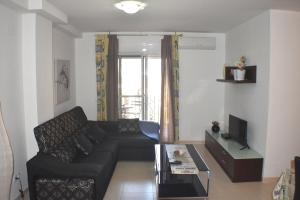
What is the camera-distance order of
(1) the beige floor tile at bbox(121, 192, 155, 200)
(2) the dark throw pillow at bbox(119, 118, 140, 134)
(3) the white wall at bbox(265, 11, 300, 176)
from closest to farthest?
(1) the beige floor tile at bbox(121, 192, 155, 200) → (3) the white wall at bbox(265, 11, 300, 176) → (2) the dark throw pillow at bbox(119, 118, 140, 134)

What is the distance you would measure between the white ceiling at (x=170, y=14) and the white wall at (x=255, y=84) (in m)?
0.20

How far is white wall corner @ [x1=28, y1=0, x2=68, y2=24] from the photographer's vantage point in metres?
3.08

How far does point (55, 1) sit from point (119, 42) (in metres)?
2.43

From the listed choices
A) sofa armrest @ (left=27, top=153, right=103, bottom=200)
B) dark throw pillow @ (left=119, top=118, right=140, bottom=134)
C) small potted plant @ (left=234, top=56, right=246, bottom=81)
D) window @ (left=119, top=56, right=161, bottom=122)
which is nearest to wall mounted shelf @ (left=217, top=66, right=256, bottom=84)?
small potted plant @ (left=234, top=56, right=246, bottom=81)

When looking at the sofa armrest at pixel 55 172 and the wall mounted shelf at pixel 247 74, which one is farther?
the wall mounted shelf at pixel 247 74

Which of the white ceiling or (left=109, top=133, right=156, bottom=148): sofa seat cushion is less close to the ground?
the white ceiling

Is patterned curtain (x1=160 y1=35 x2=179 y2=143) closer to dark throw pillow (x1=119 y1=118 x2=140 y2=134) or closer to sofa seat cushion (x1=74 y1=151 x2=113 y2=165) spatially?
dark throw pillow (x1=119 y1=118 x2=140 y2=134)

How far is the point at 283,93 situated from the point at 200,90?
223 cm

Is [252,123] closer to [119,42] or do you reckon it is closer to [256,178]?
[256,178]

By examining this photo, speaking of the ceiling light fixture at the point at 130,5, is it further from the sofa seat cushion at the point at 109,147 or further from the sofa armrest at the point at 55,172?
the sofa seat cushion at the point at 109,147

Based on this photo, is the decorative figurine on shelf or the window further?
the window

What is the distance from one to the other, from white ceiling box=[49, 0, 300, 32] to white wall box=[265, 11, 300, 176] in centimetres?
27

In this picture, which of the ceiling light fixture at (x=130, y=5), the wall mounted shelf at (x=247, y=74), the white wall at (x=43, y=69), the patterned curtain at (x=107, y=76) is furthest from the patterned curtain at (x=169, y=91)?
the ceiling light fixture at (x=130, y=5)

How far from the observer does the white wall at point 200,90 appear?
5707mm
